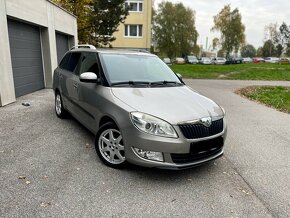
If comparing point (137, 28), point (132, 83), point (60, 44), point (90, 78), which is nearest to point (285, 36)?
point (137, 28)

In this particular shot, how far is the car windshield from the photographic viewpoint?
167 inches

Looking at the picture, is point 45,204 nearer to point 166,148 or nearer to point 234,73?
point 166,148

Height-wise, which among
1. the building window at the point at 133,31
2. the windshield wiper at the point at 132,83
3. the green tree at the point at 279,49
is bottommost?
the windshield wiper at the point at 132,83

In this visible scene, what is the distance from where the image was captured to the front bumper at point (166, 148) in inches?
126

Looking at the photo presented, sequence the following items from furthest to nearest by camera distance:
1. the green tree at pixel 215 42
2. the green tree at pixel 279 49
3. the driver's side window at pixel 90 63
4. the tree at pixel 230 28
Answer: the green tree at pixel 279 49 < the green tree at pixel 215 42 < the tree at pixel 230 28 < the driver's side window at pixel 90 63

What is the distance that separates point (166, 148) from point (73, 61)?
3.37m

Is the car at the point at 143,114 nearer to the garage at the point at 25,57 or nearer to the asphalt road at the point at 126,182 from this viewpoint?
the asphalt road at the point at 126,182

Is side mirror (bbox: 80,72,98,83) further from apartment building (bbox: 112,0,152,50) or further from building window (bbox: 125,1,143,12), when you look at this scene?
building window (bbox: 125,1,143,12)

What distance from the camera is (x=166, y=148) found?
10.5 feet

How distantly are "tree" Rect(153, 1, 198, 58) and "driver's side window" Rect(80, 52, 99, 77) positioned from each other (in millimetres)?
44404

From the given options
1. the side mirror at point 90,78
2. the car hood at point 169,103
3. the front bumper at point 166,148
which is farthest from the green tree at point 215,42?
the front bumper at point 166,148

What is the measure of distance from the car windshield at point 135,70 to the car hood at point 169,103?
1.05ft

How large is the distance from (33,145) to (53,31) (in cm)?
798

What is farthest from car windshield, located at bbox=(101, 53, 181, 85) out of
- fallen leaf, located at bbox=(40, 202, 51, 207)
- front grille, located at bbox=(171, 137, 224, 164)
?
fallen leaf, located at bbox=(40, 202, 51, 207)
